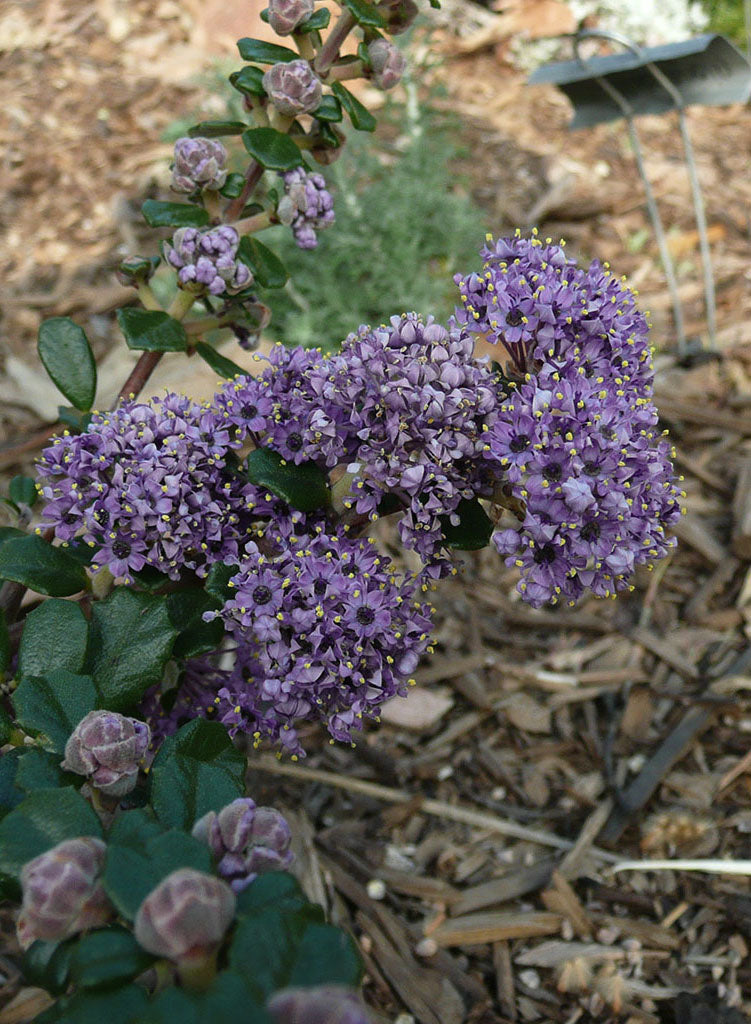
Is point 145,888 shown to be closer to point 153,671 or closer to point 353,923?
point 153,671

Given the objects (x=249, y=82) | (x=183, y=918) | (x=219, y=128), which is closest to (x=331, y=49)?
(x=249, y=82)

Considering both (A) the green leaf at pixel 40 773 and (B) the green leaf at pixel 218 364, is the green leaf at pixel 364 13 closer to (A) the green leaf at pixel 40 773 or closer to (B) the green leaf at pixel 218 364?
(B) the green leaf at pixel 218 364

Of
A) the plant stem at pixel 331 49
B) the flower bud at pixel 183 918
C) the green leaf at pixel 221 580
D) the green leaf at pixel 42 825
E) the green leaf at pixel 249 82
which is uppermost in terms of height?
the plant stem at pixel 331 49

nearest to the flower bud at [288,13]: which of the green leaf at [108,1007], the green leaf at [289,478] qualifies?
the green leaf at [289,478]

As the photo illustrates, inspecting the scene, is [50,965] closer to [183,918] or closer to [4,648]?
[183,918]

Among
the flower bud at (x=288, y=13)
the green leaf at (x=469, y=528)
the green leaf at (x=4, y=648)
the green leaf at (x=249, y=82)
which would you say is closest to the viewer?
the green leaf at (x=469, y=528)

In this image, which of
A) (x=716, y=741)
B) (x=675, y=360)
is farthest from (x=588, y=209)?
(x=716, y=741)

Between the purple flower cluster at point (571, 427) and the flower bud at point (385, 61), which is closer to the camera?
the purple flower cluster at point (571, 427)
